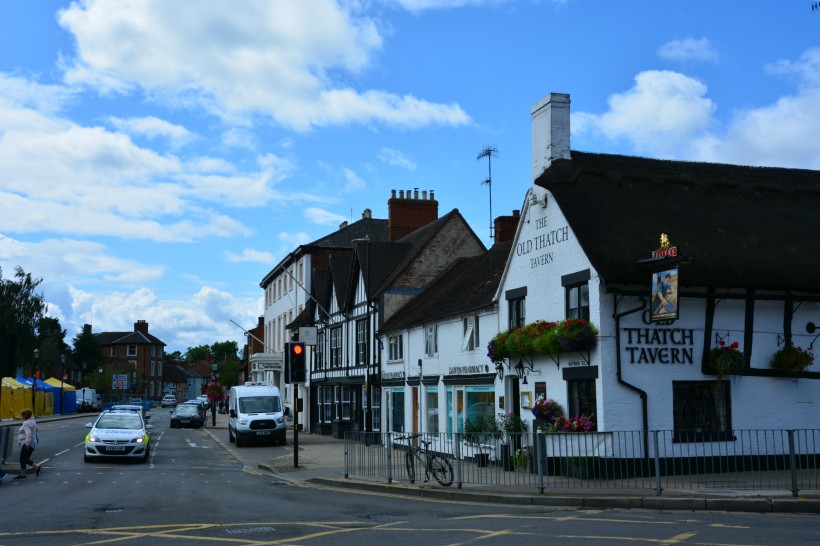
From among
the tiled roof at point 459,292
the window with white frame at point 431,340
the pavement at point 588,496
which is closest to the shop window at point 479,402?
the tiled roof at point 459,292

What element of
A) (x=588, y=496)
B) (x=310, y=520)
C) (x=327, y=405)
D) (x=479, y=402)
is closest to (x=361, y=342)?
(x=327, y=405)

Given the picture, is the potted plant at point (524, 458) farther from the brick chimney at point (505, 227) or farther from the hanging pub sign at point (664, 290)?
the brick chimney at point (505, 227)

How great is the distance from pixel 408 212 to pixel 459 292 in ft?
57.6

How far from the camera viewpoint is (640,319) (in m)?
19.4

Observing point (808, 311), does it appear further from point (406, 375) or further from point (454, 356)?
point (406, 375)

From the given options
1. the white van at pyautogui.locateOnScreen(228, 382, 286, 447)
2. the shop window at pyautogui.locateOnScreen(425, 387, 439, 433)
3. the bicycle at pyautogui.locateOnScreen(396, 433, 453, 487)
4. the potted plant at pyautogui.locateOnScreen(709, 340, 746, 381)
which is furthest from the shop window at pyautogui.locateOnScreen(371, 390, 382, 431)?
the potted plant at pyautogui.locateOnScreen(709, 340, 746, 381)

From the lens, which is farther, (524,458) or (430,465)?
(524,458)

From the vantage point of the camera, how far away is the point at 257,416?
116 feet

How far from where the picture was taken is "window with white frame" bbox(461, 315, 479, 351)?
26.4 m

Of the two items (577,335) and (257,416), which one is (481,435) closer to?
(577,335)

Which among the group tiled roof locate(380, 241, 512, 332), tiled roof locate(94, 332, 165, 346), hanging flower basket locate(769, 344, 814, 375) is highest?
tiled roof locate(94, 332, 165, 346)

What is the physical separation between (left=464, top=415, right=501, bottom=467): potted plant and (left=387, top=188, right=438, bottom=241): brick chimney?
22.2 meters

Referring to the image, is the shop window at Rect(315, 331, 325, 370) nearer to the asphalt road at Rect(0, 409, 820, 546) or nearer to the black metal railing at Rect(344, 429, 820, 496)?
the black metal railing at Rect(344, 429, 820, 496)

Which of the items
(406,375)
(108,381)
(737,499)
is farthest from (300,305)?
(108,381)
